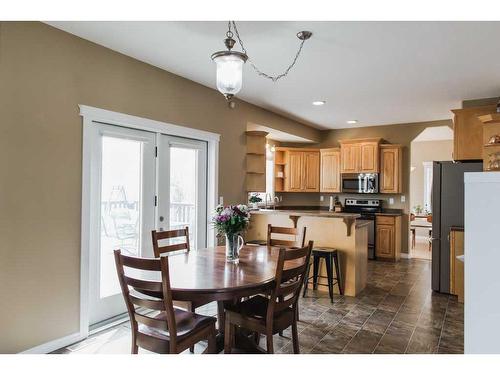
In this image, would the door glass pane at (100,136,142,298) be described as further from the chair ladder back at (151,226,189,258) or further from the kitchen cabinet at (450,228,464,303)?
the kitchen cabinet at (450,228,464,303)

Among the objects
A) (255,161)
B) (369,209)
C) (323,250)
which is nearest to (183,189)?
(255,161)

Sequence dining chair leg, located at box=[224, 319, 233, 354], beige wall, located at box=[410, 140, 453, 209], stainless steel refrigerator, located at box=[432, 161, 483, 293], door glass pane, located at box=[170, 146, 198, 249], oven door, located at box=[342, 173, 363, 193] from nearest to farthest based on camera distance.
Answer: dining chair leg, located at box=[224, 319, 233, 354] → door glass pane, located at box=[170, 146, 198, 249] → stainless steel refrigerator, located at box=[432, 161, 483, 293] → oven door, located at box=[342, 173, 363, 193] → beige wall, located at box=[410, 140, 453, 209]

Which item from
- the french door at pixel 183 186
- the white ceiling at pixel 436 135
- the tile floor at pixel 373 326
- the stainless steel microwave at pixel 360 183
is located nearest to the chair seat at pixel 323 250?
the tile floor at pixel 373 326

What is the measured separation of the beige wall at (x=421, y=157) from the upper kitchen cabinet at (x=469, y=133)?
4.31 meters

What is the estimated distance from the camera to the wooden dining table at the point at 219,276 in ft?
6.22

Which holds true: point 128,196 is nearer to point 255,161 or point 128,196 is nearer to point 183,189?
point 183,189

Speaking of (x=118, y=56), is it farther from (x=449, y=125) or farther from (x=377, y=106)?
(x=449, y=125)

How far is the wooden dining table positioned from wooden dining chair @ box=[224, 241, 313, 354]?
81mm

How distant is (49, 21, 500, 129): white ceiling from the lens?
261 cm

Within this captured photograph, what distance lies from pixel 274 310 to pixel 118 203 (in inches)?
75.2

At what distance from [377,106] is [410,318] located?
3.16 metres

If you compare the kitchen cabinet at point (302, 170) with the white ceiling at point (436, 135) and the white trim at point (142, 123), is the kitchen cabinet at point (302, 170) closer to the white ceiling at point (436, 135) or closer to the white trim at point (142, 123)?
the white ceiling at point (436, 135)

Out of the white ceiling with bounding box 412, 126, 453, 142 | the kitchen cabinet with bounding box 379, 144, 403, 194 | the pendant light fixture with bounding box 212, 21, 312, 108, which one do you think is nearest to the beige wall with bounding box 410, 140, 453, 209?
the white ceiling with bounding box 412, 126, 453, 142
